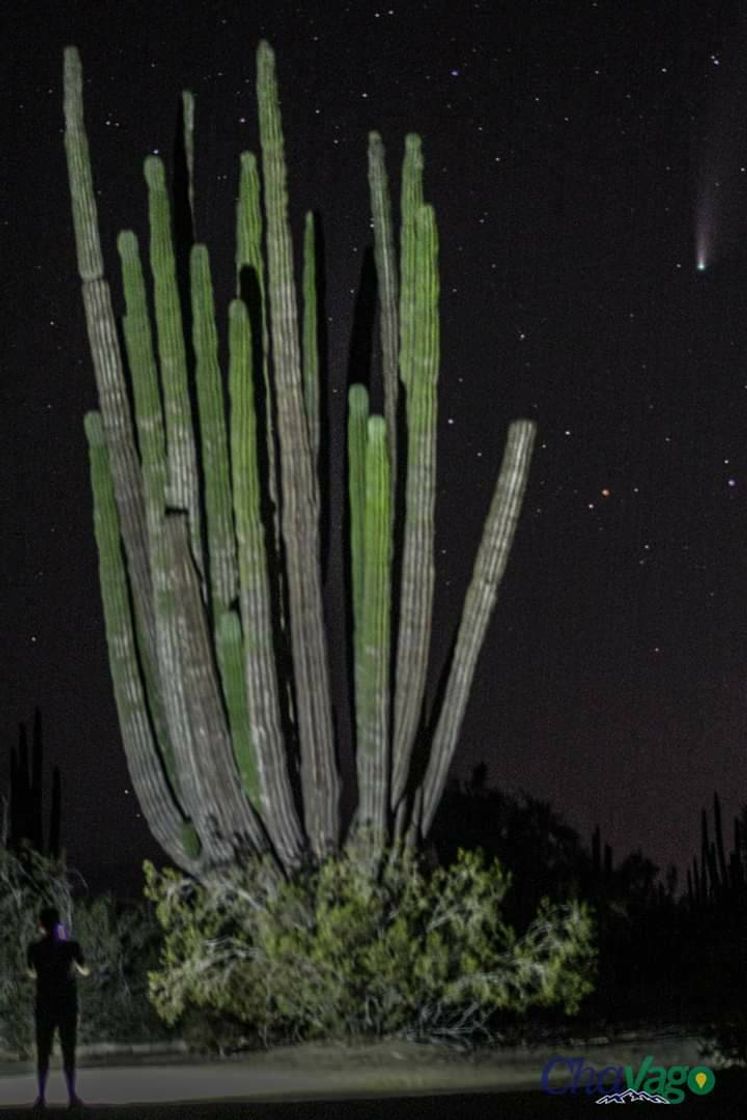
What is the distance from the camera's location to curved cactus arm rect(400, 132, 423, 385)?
1360 cm

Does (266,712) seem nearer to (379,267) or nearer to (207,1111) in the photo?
(379,267)

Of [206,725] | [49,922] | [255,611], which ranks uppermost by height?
[255,611]

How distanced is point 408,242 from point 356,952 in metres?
5.02

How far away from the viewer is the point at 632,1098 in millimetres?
9188

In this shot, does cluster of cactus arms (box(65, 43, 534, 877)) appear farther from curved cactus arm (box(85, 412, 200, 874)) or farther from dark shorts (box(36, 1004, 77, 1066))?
dark shorts (box(36, 1004, 77, 1066))

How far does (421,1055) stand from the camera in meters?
11.9

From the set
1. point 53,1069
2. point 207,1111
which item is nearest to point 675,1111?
point 207,1111

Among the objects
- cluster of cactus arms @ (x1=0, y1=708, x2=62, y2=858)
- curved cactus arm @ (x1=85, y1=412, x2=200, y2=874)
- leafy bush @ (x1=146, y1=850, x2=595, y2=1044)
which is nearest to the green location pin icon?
leafy bush @ (x1=146, y1=850, x2=595, y2=1044)

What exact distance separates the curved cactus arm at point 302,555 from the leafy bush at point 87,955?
2.01 metres

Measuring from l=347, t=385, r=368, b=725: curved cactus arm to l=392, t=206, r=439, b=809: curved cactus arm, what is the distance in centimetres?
31

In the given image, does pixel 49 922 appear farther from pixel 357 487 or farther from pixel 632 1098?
pixel 357 487

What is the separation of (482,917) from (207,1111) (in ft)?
13.8

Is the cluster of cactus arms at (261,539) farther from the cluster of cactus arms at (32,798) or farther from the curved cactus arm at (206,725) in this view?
the cluster of cactus arms at (32,798)

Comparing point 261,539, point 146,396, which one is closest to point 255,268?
point 146,396
